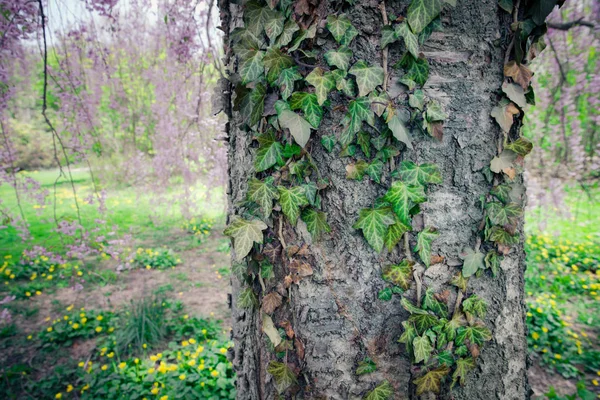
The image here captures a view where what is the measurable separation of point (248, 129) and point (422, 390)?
892 mm

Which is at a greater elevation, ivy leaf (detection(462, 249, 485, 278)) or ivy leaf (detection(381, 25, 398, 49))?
ivy leaf (detection(381, 25, 398, 49))

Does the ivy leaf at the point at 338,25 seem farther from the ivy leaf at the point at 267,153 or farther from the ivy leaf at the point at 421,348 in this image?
the ivy leaf at the point at 421,348

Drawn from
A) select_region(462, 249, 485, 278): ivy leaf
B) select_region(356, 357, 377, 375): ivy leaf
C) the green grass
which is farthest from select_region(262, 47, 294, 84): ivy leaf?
the green grass

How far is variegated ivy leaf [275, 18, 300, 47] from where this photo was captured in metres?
0.86

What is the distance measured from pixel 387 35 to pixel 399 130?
236 millimetres

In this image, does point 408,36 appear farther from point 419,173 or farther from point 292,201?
point 292,201

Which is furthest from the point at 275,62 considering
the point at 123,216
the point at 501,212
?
the point at 123,216

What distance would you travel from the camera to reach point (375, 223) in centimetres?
91

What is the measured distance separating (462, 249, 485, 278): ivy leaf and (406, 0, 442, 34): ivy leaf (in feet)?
1.98

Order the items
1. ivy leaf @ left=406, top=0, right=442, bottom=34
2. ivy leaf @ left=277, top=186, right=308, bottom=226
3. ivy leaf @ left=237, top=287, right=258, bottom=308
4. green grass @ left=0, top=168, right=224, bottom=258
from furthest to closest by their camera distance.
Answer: green grass @ left=0, top=168, right=224, bottom=258 → ivy leaf @ left=237, top=287, right=258, bottom=308 → ivy leaf @ left=277, top=186, right=308, bottom=226 → ivy leaf @ left=406, top=0, right=442, bottom=34

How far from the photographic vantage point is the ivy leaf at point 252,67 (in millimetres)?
909

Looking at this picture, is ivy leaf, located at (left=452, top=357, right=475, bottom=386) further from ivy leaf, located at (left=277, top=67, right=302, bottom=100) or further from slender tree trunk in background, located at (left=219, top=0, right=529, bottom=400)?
ivy leaf, located at (left=277, top=67, right=302, bottom=100)

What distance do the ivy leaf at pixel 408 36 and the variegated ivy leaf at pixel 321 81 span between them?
192 millimetres

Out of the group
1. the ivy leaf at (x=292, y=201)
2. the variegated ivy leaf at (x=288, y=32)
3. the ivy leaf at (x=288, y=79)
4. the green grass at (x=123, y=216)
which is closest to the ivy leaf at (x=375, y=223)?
the ivy leaf at (x=292, y=201)
